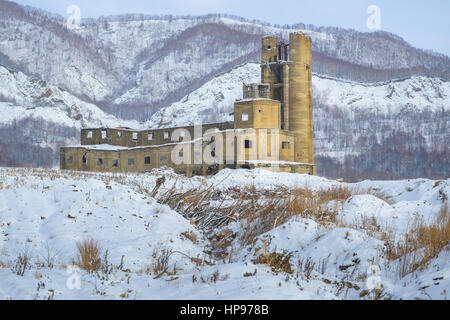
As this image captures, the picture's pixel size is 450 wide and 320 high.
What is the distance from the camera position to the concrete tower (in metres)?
63.4

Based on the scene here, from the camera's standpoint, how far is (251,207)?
1658 cm

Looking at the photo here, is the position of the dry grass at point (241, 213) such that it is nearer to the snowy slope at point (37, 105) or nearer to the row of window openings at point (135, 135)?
the row of window openings at point (135, 135)

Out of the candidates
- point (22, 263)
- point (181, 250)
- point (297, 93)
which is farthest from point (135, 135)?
point (22, 263)

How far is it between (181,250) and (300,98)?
54096mm

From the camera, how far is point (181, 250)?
1234 cm

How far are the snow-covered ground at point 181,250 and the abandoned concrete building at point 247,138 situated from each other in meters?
33.5

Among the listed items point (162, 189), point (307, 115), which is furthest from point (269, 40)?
point (162, 189)

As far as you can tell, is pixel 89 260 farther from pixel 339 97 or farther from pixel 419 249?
pixel 339 97

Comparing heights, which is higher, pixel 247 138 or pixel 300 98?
pixel 300 98

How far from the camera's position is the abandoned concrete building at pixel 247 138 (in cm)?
5306

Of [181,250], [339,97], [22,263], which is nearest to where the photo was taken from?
[22,263]

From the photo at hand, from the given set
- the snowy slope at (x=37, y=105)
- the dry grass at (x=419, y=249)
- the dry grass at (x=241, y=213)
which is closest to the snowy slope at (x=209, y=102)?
the snowy slope at (x=37, y=105)

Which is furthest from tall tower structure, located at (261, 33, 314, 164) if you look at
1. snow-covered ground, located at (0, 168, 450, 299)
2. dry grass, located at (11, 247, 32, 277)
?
dry grass, located at (11, 247, 32, 277)
